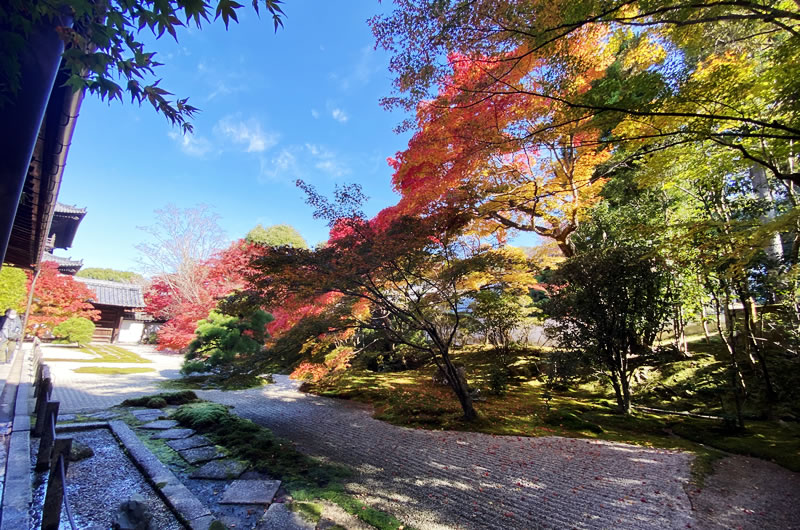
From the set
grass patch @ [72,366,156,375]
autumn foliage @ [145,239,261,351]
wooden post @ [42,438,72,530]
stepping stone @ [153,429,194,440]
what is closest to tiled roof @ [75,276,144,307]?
autumn foliage @ [145,239,261,351]

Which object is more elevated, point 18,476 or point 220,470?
point 18,476

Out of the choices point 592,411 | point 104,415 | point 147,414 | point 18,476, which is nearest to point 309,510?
point 18,476

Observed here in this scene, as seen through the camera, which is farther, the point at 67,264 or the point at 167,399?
the point at 67,264

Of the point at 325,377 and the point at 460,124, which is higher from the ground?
the point at 460,124

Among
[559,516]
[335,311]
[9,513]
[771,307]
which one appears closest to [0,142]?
[9,513]

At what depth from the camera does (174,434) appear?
4.98 metres

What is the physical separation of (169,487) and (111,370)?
427 inches

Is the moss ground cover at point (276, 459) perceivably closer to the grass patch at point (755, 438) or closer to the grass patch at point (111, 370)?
the grass patch at point (111, 370)

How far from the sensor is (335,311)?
6.97 m

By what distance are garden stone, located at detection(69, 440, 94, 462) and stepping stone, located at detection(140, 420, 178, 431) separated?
1064 mm

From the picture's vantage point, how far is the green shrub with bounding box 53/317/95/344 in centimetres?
1670

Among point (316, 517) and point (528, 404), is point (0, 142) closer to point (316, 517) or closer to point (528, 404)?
point (316, 517)

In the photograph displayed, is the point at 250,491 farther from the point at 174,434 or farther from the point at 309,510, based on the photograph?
the point at 174,434

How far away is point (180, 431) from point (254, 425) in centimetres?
110
